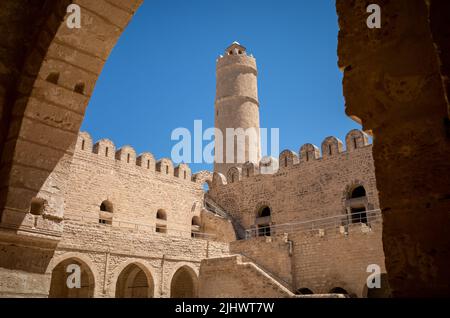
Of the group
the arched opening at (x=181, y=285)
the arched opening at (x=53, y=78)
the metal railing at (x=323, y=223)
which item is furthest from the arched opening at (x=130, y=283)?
the arched opening at (x=53, y=78)

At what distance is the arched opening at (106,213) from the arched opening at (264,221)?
23.0 feet

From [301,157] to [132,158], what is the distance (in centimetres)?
812

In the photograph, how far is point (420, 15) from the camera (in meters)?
1.67

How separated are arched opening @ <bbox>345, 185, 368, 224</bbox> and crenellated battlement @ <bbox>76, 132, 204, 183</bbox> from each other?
8304 millimetres

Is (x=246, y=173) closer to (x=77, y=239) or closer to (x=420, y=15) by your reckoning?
(x=77, y=239)

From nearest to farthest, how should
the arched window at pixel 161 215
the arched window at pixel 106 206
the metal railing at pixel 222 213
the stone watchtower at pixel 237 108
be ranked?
the arched window at pixel 106 206 → the arched window at pixel 161 215 → the metal railing at pixel 222 213 → the stone watchtower at pixel 237 108

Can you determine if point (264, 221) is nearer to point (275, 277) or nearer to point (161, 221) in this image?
point (161, 221)

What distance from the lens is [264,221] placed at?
63.8 feet

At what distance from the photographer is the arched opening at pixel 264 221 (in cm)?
1935

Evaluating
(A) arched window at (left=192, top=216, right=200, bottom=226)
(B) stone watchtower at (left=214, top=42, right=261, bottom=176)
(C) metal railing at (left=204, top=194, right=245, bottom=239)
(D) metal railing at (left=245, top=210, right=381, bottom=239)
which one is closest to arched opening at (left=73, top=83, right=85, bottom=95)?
(D) metal railing at (left=245, top=210, right=381, bottom=239)

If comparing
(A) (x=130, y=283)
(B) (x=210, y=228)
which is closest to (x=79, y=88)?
(A) (x=130, y=283)

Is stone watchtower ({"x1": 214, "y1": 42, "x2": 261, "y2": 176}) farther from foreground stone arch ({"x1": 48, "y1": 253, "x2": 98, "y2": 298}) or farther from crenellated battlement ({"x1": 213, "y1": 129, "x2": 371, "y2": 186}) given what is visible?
foreground stone arch ({"x1": 48, "y1": 253, "x2": 98, "y2": 298})

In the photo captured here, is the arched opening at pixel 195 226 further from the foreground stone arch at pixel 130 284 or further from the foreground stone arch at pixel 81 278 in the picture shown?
the foreground stone arch at pixel 81 278
